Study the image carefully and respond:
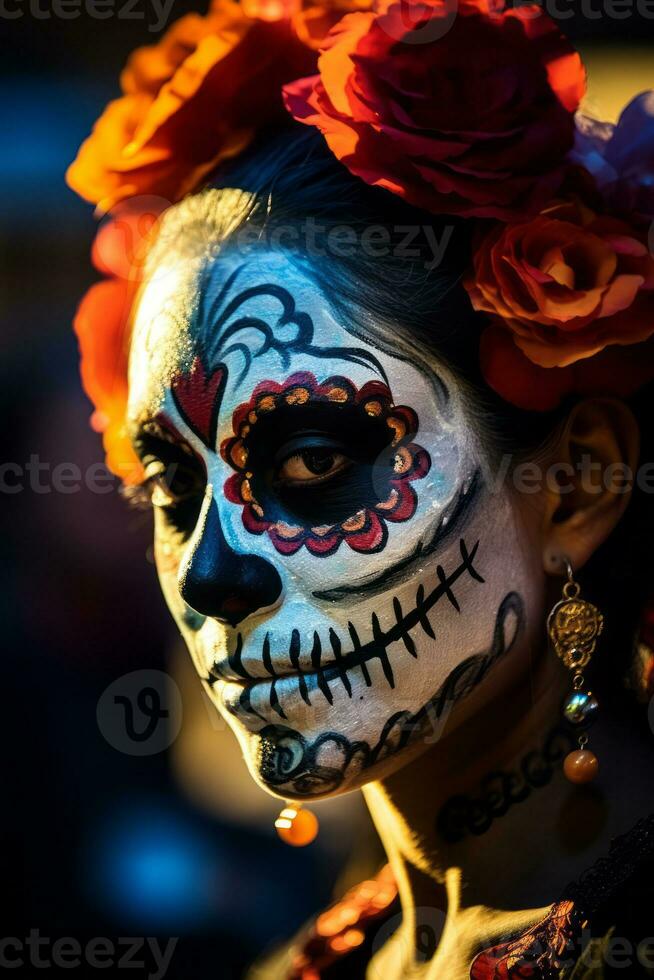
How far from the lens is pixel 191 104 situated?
136 centimetres

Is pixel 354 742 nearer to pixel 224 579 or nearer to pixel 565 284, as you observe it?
pixel 224 579

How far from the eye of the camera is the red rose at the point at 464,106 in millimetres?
1185

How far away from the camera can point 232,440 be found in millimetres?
1254

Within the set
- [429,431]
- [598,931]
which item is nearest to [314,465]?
[429,431]

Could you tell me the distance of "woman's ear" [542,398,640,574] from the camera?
1.31 metres

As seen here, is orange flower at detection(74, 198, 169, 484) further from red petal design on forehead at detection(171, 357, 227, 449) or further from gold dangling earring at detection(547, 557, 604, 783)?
gold dangling earring at detection(547, 557, 604, 783)

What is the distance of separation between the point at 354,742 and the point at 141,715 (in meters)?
0.85
